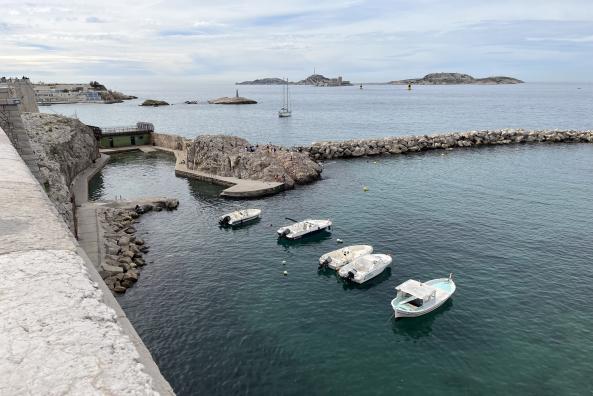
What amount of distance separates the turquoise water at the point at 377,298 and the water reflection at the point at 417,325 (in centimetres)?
14

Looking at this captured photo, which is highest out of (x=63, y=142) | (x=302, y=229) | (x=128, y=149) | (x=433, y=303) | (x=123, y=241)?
(x=63, y=142)

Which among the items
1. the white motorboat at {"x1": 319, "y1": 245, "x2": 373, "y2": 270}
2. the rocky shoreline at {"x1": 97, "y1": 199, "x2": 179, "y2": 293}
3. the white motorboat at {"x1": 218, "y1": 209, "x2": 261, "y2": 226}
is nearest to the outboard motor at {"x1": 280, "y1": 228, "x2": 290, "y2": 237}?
the white motorboat at {"x1": 218, "y1": 209, "x2": 261, "y2": 226}

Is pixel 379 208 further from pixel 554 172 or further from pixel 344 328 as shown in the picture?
pixel 554 172

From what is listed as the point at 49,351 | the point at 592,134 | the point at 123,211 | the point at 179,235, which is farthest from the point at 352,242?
the point at 592,134

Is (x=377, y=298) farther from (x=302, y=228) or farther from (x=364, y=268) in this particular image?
(x=302, y=228)

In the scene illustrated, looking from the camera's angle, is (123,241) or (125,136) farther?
(125,136)

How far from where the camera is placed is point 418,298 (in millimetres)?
36438

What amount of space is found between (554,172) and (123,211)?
82079 millimetres

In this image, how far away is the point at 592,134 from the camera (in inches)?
4815

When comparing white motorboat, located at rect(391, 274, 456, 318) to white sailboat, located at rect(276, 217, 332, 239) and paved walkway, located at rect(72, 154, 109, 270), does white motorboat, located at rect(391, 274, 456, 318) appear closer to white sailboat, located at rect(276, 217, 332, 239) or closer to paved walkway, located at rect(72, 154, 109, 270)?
white sailboat, located at rect(276, 217, 332, 239)

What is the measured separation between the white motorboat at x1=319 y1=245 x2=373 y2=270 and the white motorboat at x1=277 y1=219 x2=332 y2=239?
6973mm

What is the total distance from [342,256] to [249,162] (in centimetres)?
4090

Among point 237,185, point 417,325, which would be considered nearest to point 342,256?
point 417,325

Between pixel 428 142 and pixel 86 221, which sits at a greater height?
pixel 428 142
